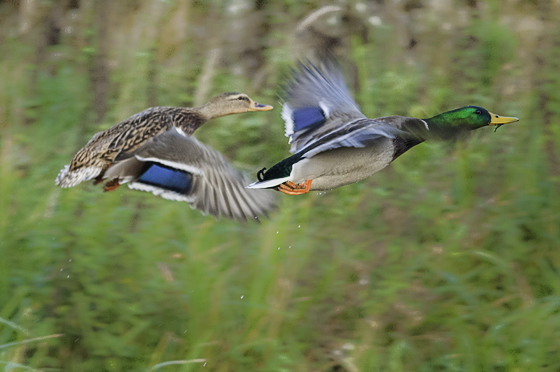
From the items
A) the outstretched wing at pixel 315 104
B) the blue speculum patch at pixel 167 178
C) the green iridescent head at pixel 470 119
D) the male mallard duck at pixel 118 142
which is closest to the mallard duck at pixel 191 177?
the blue speculum patch at pixel 167 178

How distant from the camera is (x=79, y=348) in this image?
328 cm

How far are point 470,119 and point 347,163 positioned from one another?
1.21ft

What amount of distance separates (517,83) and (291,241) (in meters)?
1.78

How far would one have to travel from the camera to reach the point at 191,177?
203 centimetres

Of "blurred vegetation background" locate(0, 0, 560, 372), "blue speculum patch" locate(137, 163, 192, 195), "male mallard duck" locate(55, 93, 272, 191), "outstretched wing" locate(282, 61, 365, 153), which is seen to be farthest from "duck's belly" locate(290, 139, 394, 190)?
"blurred vegetation background" locate(0, 0, 560, 372)

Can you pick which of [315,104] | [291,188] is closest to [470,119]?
Answer: [291,188]

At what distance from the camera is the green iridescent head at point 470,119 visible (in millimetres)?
1745

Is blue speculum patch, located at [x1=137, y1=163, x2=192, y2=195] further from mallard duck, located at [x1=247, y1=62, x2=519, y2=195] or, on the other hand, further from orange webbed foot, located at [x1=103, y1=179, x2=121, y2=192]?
mallard duck, located at [x1=247, y1=62, x2=519, y2=195]

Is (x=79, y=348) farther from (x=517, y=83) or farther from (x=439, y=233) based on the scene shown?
(x=517, y=83)

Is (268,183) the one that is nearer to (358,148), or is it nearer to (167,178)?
(358,148)

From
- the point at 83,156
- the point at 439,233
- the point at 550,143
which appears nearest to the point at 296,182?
the point at 83,156

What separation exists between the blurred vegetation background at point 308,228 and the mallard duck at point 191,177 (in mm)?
898

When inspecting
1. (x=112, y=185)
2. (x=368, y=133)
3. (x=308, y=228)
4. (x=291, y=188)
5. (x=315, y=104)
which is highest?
(x=368, y=133)

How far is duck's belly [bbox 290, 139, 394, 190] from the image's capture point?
1671 mm
